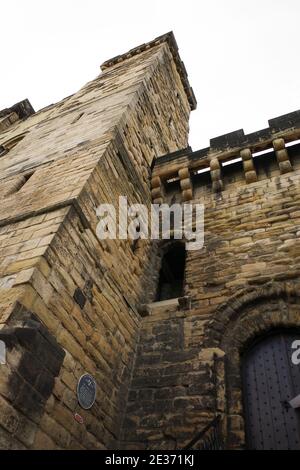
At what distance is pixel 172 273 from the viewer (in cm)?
667

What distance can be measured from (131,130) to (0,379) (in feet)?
16.6

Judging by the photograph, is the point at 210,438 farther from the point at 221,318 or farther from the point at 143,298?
the point at 143,298

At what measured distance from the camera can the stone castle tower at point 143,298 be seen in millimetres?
3285

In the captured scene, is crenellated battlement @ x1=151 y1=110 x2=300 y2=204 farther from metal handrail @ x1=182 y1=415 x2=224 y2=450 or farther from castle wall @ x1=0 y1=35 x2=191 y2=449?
metal handrail @ x1=182 y1=415 x2=224 y2=450

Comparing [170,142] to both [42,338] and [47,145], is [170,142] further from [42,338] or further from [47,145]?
[42,338]

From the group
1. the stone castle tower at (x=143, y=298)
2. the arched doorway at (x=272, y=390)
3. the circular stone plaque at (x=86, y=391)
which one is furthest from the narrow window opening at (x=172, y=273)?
the circular stone plaque at (x=86, y=391)

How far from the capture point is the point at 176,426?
153 inches

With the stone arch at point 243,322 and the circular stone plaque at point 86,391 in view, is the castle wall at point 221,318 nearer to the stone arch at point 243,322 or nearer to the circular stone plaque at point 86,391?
the stone arch at point 243,322

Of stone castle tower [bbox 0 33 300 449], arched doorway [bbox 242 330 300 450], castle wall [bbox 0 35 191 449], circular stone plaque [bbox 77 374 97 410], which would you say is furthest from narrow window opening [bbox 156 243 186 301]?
circular stone plaque [bbox 77 374 97 410]

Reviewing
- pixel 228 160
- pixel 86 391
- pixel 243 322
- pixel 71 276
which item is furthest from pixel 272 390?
pixel 228 160

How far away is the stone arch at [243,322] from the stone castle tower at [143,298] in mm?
15
